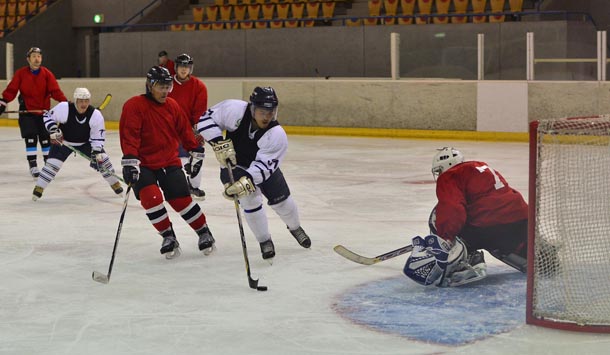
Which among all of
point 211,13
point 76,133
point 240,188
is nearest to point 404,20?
point 211,13

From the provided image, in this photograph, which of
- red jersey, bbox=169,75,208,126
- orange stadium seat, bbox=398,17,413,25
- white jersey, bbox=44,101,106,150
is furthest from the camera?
orange stadium seat, bbox=398,17,413,25

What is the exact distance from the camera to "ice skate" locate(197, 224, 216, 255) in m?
5.41

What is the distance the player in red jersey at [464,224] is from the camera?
14.4 feet

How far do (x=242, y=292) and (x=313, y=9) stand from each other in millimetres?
12537

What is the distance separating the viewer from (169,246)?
5.37 m

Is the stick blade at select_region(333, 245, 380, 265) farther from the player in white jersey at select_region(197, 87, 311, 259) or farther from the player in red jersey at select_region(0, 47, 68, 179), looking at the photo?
the player in red jersey at select_region(0, 47, 68, 179)

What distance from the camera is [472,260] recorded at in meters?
4.80

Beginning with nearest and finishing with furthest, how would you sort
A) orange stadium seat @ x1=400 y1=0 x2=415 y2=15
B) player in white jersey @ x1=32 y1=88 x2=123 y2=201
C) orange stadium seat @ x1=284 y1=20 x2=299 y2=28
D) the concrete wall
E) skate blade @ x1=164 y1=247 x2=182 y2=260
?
skate blade @ x1=164 y1=247 x2=182 y2=260 < player in white jersey @ x1=32 y1=88 x2=123 y2=201 < the concrete wall < orange stadium seat @ x1=400 y1=0 x2=415 y2=15 < orange stadium seat @ x1=284 y1=20 x2=299 y2=28

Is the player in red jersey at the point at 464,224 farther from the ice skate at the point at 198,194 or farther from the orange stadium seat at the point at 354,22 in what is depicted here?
the orange stadium seat at the point at 354,22

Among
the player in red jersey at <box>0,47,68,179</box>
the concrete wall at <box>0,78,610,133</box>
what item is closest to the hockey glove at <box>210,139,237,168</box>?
the player in red jersey at <box>0,47,68,179</box>

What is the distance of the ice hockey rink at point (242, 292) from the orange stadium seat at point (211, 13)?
10213 millimetres

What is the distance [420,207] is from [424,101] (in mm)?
5389

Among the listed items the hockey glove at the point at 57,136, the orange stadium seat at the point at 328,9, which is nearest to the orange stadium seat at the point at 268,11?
the orange stadium seat at the point at 328,9

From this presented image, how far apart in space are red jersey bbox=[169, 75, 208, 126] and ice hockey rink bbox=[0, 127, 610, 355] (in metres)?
0.74
